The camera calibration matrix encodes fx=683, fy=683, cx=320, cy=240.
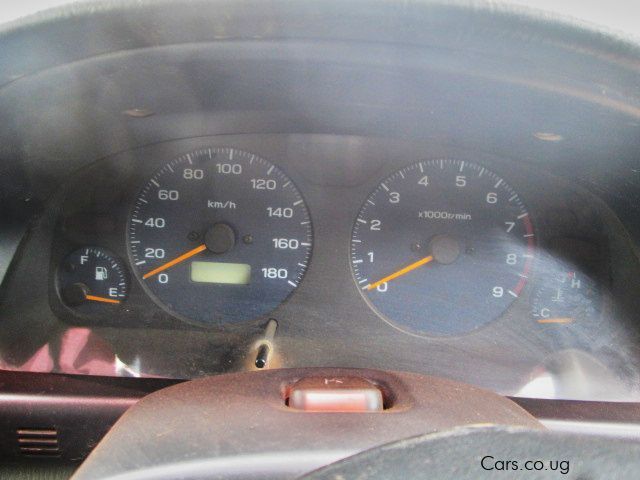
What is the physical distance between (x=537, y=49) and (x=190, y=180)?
161 cm

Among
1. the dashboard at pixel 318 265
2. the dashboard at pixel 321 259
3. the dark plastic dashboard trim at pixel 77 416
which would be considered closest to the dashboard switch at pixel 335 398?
the dark plastic dashboard trim at pixel 77 416

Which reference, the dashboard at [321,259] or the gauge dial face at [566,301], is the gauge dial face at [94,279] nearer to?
the dashboard at [321,259]

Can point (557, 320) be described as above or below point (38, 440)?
above

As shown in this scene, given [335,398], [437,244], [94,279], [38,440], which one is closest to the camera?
[335,398]

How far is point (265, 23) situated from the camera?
1504mm

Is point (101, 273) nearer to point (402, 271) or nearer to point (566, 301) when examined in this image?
point (402, 271)

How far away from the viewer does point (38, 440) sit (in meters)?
2.10

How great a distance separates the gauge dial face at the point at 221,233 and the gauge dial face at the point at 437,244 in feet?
0.99

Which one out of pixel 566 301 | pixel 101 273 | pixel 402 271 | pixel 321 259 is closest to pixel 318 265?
pixel 321 259

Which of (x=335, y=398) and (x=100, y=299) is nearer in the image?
(x=335, y=398)

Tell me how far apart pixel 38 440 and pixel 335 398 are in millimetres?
1014

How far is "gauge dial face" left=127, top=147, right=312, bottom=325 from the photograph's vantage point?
275 centimetres

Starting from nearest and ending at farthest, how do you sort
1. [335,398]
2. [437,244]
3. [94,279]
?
[335,398]
[437,244]
[94,279]

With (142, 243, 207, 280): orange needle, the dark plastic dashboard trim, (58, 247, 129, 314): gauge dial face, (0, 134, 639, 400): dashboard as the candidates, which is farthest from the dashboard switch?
(58, 247, 129, 314): gauge dial face
